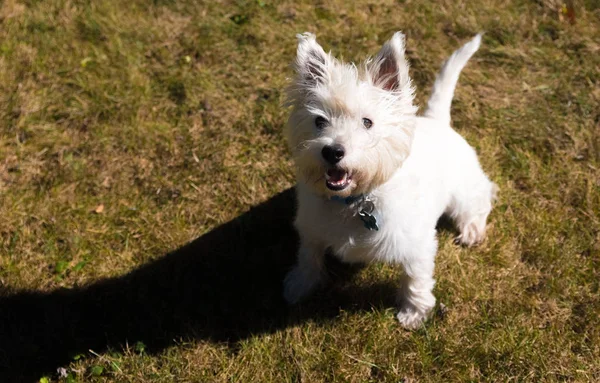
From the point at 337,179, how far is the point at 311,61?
0.68 metres

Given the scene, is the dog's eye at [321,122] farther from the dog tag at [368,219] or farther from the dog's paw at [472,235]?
the dog's paw at [472,235]

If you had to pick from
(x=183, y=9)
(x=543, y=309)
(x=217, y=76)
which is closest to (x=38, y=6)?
(x=183, y=9)

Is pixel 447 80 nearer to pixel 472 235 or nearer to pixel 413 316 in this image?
pixel 472 235

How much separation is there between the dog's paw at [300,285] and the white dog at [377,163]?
0.39 ft

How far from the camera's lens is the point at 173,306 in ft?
13.1

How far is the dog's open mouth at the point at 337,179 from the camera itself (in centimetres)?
282

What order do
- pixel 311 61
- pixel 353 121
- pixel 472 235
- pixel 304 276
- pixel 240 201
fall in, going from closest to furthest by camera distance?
pixel 353 121, pixel 311 61, pixel 304 276, pixel 472 235, pixel 240 201

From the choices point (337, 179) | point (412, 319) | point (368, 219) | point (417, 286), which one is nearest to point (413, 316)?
point (412, 319)

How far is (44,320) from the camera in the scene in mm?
3924

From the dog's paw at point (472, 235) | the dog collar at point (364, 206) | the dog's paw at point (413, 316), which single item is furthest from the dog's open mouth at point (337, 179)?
the dog's paw at point (472, 235)

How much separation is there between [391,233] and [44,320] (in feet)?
8.61

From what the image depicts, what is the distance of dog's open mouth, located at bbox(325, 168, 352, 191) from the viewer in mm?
2820

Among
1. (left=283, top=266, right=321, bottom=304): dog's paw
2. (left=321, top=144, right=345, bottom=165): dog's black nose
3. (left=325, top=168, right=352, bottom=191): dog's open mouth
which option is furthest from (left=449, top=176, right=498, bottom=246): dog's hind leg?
(left=321, top=144, right=345, bottom=165): dog's black nose

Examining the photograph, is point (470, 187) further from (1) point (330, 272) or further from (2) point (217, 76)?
(2) point (217, 76)
